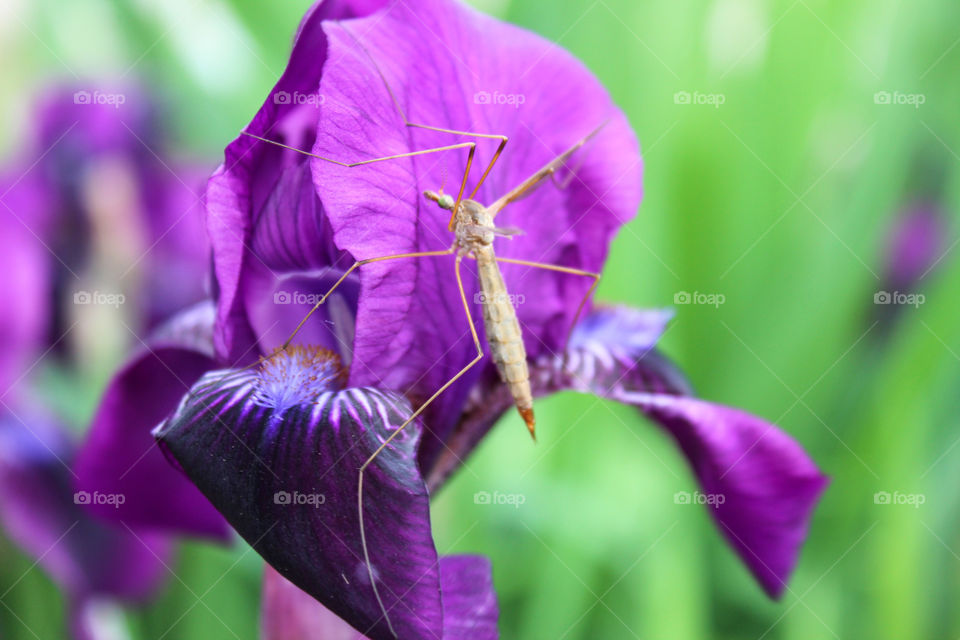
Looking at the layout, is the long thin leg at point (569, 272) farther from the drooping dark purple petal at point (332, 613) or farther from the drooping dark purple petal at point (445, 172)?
the drooping dark purple petal at point (332, 613)

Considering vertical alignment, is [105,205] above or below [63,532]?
above

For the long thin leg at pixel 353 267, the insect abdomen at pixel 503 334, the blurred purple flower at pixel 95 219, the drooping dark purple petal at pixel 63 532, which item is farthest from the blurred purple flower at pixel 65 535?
the insect abdomen at pixel 503 334

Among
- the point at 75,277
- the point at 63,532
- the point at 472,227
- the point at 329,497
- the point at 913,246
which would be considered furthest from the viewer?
the point at 913,246

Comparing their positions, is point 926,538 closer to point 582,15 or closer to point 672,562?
point 672,562

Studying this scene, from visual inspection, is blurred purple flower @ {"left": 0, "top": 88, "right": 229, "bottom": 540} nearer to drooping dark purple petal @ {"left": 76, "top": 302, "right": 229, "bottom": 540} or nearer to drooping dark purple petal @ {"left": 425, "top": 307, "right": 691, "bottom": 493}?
drooping dark purple petal @ {"left": 76, "top": 302, "right": 229, "bottom": 540}

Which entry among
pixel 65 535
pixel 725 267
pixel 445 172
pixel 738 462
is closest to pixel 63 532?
pixel 65 535

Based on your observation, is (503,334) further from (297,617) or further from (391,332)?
(297,617)

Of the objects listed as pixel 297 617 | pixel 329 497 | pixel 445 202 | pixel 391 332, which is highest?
pixel 445 202
